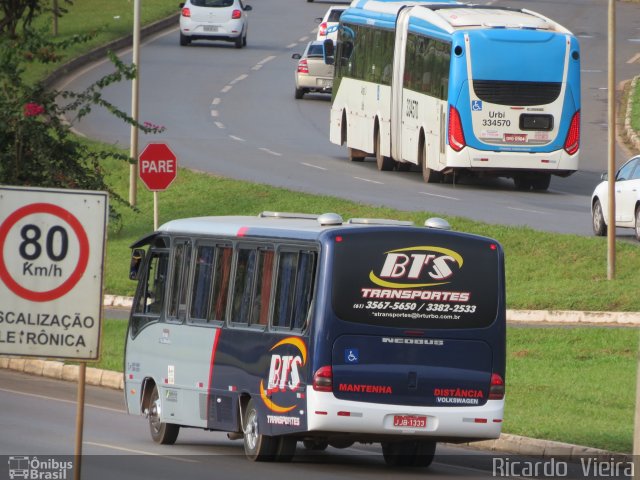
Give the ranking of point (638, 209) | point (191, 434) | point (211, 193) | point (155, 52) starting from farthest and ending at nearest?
point (155, 52), point (211, 193), point (638, 209), point (191, 434)

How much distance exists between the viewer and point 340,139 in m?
45.3

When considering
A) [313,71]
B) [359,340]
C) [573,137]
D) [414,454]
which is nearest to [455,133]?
[573,137]

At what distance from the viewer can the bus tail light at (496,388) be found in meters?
15.7

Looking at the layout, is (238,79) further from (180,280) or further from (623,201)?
(180,280)

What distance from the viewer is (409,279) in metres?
15.6

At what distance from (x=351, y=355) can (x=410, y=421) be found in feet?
2.43

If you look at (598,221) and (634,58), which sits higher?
(598,221)

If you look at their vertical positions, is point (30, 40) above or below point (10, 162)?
above

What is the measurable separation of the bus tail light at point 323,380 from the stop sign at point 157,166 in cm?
1566

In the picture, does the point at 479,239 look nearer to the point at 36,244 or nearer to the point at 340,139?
the point at 36,244

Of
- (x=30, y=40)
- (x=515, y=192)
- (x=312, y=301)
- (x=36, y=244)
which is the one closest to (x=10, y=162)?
(x=30, y=40)

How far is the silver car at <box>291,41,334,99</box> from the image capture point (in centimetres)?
5400

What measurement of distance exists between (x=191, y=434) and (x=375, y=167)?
2541cm

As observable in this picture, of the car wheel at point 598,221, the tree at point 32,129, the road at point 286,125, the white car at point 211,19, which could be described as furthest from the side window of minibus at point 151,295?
the white car at point 211,19
